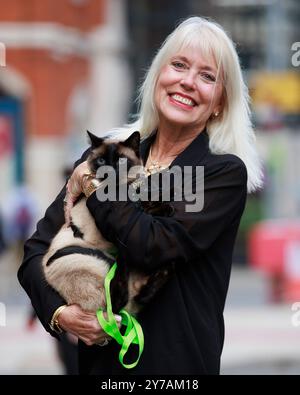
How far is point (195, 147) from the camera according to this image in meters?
3.41

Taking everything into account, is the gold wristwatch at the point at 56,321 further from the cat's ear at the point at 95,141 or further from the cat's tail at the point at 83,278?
the cat's ear at the point at 95,141

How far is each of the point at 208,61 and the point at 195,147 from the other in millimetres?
297

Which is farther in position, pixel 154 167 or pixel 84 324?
pixel 154 167

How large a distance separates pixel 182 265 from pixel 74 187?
0.47m

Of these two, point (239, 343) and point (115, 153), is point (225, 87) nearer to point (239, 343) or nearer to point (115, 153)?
point (115, 153)

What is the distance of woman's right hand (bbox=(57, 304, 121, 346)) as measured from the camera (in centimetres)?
320

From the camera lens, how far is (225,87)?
3.45 meters

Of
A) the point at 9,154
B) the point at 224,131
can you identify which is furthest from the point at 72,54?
the point at 224,131

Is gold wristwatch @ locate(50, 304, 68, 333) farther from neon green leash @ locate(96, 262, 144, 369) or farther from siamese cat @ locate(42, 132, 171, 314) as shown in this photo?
neon green leash @ locate(96, 262, 144, 369)

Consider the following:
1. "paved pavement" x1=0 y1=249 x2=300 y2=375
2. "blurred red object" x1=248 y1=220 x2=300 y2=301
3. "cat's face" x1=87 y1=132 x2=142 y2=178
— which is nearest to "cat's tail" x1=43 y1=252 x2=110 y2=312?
"cat's face" x1=87 y1=132 x2=142 y2=178

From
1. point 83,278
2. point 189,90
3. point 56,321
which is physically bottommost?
point 56,321

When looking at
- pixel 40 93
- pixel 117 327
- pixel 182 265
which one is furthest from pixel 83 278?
pixel 40 93
